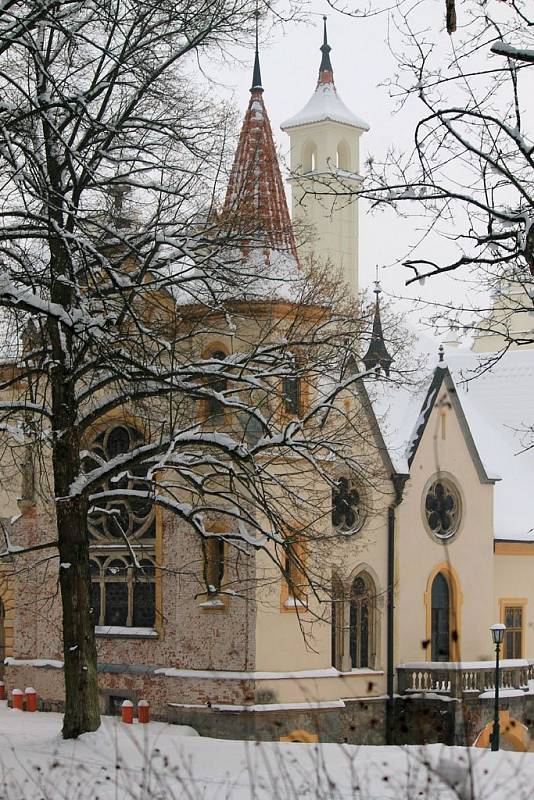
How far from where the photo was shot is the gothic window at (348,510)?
99.1 feet

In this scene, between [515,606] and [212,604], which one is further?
[515,606]

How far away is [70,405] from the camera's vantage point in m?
17.1

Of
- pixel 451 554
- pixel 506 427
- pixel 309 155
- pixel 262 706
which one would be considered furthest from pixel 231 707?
pixel 309 155

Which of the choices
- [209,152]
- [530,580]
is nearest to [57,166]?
[209,152]

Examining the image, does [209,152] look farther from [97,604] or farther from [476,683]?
[476,683]

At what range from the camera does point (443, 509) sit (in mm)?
33219

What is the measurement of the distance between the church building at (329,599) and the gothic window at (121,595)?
0.10 feet

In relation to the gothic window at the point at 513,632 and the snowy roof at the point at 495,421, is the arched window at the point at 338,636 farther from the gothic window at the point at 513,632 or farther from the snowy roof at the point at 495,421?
the gothic window at the point at 513,632

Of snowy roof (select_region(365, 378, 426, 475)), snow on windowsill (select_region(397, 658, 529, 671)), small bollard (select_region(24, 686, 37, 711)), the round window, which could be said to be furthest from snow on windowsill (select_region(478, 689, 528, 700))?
small bollard (select_region(24, 686, 37, 711))

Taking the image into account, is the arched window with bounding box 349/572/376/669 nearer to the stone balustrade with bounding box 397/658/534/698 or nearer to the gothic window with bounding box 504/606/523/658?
the stone balustrade with bounding box 397/658/534/698

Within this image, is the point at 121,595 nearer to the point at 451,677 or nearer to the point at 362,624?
the point at 362,624

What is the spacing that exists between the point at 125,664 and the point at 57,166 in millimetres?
14016

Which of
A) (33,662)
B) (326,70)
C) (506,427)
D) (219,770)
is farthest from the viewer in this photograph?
(326,70)

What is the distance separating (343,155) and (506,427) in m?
38.8
